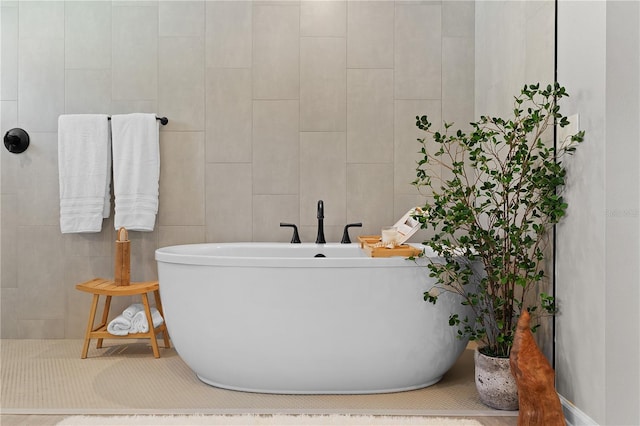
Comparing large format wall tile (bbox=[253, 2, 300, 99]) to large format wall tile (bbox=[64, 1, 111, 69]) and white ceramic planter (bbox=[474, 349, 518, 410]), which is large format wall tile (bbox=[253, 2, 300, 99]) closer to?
large format wall tile (bbox=[64, 1, 111, 69])

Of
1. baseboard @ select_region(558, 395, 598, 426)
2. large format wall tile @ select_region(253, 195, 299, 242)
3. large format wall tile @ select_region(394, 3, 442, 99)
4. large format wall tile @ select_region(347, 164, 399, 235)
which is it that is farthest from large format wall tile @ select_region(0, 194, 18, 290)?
baseboard @ select_region(558, 395, 598, 426)

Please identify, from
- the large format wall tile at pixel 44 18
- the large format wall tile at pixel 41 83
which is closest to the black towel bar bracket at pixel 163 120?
the large format wall tile at pixel 41 83

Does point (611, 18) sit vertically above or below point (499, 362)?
above

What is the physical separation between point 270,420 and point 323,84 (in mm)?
1984

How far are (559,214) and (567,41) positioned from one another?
2.23ft

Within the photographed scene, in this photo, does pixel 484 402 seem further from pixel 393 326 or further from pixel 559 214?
pixel 559 214

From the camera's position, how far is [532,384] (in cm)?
186

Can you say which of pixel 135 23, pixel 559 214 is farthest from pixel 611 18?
pixel 135 23

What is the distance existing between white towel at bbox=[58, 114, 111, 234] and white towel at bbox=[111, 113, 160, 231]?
0.07 meters

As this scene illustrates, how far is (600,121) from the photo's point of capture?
1855 millimetres

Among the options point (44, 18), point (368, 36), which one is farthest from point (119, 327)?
point (368, 36)

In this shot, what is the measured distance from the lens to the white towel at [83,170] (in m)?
3.13

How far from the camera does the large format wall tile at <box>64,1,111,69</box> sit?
3.25m

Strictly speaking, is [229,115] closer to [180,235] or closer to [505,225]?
[180,235]
